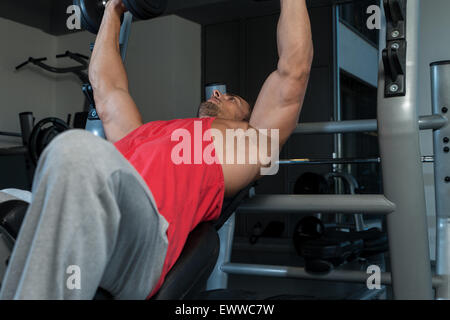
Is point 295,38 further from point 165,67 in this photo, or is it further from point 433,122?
point 165,67

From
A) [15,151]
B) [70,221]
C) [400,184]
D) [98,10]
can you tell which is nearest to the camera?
[70,221]

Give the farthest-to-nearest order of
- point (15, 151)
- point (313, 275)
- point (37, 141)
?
point (15, 151) < point (37, 141) < point (313, 275)

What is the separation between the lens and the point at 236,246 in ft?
14.8

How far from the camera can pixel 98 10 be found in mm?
1760

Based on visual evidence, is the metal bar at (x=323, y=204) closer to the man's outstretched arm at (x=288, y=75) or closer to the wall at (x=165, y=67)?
the man's outstretched arm at (x=288, y=75)

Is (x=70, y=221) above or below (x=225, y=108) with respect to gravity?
below

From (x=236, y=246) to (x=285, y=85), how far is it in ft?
10.9

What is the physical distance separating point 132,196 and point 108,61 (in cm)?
95

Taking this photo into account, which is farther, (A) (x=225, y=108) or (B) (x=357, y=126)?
(A) (x=225, y=108)

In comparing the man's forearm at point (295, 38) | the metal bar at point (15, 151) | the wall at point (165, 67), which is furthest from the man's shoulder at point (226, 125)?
the wall at point (165, 67)

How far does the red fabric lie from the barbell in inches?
18.6

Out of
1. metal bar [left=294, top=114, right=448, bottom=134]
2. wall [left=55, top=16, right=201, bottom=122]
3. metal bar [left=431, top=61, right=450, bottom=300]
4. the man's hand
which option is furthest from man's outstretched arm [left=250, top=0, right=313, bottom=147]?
wall [left=55, top=16, right=201, bottom=122]

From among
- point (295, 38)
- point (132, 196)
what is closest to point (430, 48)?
point (295, 38)
